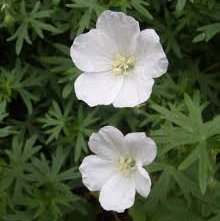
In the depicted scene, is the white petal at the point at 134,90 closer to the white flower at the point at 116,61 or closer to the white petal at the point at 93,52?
the white flower at the point at 116,61

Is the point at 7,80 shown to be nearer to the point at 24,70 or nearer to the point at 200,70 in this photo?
the point at 24,70

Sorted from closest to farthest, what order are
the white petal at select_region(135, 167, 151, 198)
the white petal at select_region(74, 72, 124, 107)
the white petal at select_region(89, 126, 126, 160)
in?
the white petal at select_region(135, 167, 151, 198), the white petal at select_region(89, 126, 126, 160), the white petal at select_region(74, 72, 124, 107)

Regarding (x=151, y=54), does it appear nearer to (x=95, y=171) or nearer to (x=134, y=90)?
(x=134, y=90)

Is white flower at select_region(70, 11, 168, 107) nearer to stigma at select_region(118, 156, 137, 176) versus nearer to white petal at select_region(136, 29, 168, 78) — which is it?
white petal at select_region(136, 29, 168, 78)

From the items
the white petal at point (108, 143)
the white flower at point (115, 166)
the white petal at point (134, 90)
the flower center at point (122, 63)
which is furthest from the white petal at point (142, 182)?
the flower center at point (122, 63)

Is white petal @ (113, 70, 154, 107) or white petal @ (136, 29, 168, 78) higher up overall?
white petal @ (136, 29, 168, 78)

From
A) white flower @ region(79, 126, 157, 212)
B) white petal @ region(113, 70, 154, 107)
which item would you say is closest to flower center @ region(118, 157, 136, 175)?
white flower @ region(79, 126, 157, 212)

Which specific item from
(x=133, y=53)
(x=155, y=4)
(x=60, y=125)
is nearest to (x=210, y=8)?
(x=155, y=4)
